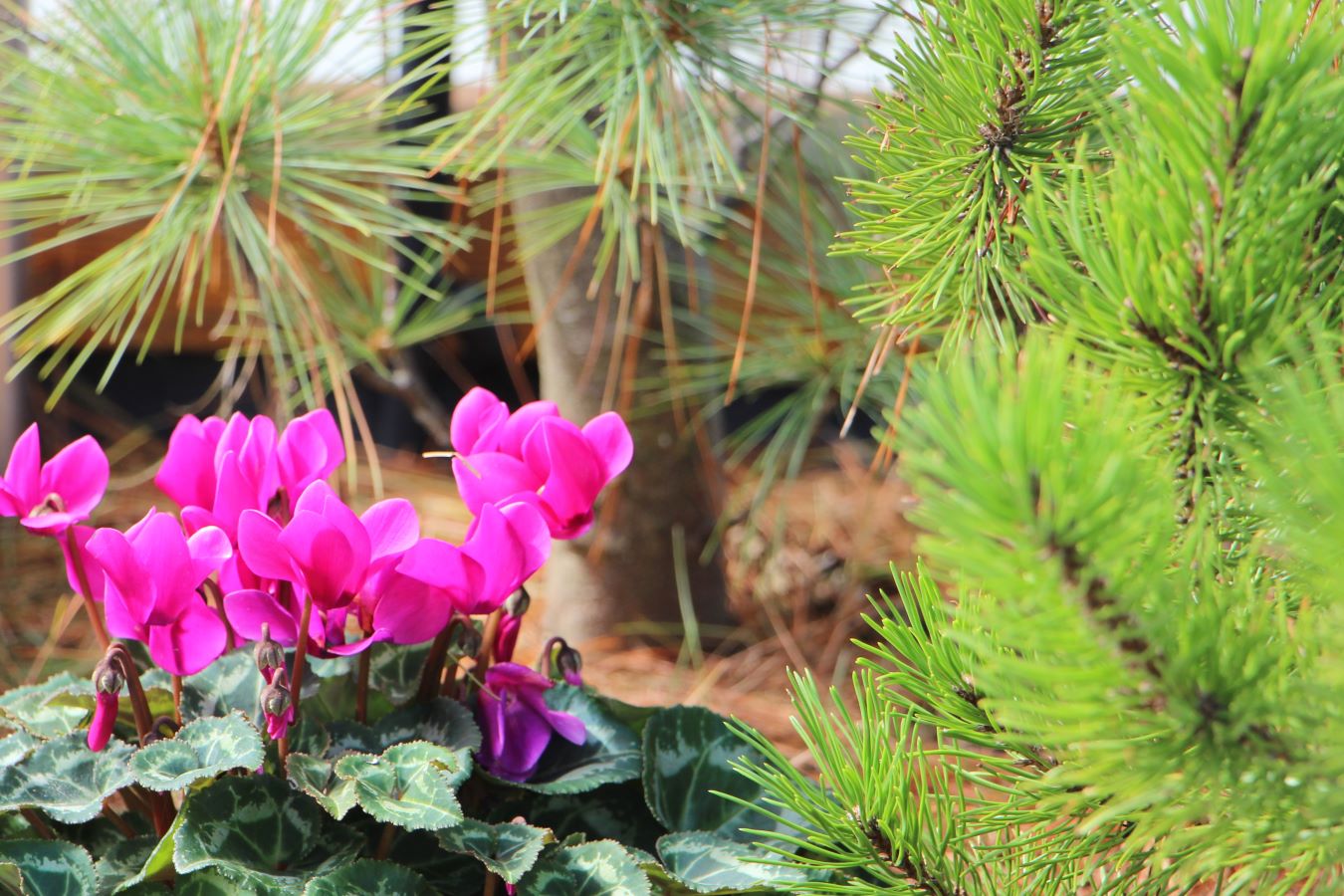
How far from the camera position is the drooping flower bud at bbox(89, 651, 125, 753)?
0.54 m

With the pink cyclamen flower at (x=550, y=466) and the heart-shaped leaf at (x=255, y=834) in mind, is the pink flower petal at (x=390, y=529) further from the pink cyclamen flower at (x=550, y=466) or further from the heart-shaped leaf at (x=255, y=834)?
the heart-shaped leaf at (x=255, y=834)

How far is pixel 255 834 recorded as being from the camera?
1.94ft

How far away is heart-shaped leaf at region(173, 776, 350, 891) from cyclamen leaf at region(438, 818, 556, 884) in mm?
77

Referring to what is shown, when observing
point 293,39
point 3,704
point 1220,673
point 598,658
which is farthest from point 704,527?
point 1220,673

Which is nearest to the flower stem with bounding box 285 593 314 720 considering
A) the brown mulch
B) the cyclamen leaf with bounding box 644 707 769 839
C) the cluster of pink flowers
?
the cluster of pink flowers

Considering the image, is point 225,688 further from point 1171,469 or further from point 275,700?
point 1171,469

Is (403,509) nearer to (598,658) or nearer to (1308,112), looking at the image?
(1308,112)

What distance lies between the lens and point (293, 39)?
927 mm

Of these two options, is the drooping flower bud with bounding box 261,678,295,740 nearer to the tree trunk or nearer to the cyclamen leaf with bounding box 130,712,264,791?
the cyclamen leaf with bounding box 130,712,264,791

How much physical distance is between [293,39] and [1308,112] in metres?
0.79

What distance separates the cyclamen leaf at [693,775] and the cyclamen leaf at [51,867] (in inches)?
11.8

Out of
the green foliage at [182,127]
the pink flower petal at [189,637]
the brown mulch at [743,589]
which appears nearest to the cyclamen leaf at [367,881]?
the pink flower petal at [189,637]

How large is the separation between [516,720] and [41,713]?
294 mm

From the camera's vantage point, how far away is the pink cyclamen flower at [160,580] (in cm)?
54
